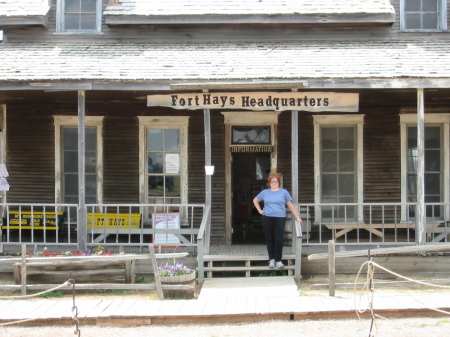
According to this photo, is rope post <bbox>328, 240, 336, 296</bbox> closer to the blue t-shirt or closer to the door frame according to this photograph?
the blue t-shirt

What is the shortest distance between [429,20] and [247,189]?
565cm

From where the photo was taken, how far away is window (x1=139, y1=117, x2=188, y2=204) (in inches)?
495

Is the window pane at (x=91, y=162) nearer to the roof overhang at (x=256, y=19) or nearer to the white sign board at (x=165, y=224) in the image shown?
the white sign board at (x=165, y=224)

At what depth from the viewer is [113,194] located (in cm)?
1263

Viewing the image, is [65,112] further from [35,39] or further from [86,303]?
[86,303]

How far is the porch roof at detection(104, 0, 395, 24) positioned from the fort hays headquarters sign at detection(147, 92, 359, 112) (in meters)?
3.04

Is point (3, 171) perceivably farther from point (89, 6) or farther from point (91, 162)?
point (89, 6)

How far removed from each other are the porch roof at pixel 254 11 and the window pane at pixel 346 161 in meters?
2.92

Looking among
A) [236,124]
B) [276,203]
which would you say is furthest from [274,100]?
[236,124]

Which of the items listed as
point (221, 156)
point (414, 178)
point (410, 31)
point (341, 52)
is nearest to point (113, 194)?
point (221, 156)

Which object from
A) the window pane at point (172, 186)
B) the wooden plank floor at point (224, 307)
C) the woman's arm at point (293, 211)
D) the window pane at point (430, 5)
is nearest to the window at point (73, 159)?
the window pane at point (172, 186)

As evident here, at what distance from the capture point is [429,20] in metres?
12.9

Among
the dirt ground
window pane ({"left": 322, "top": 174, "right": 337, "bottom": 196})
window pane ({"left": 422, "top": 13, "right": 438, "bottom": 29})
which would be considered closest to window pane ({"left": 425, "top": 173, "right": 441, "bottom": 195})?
window pane ({"left": 322, "top": 174, "right": 337, "bottom": 196})

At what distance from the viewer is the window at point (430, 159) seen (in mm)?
12258
